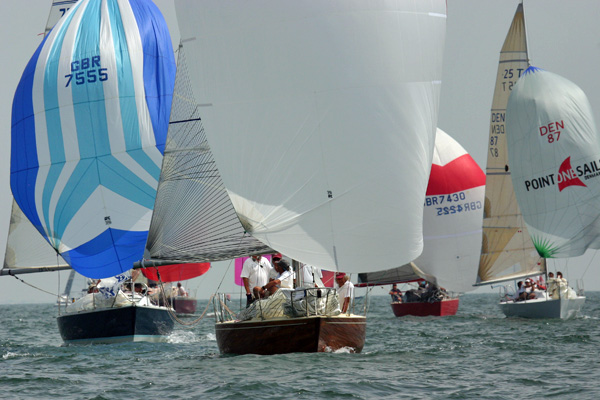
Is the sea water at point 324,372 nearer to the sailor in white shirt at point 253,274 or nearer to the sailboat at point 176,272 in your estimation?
the sailor in white shirt at point 253,274

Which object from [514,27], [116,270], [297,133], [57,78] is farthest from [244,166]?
[514,27]

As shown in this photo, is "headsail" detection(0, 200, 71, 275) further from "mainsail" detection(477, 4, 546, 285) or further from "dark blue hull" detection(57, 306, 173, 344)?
"mainsail" detection(477, 4, 546, 285)

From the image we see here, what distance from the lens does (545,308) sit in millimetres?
29391

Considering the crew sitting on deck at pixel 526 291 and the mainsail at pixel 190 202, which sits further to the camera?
the crew sitting on deck at pixel 526 291

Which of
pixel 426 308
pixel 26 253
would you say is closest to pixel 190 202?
pixel 26 253

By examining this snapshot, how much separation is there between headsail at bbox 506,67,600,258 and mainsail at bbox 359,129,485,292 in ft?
9.43

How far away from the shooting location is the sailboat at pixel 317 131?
1417 centimetres

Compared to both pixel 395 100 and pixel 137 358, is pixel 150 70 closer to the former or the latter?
pixel 137 358

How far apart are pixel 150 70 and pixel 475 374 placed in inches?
544

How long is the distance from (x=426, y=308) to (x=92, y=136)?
18124mm

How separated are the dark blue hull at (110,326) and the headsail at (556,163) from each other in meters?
14.7

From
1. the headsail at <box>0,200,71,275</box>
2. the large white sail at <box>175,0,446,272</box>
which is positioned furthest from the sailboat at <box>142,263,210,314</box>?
the large white sail at <box>175,0,446,272</box>

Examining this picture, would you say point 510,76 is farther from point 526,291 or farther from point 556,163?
→ point 526,291

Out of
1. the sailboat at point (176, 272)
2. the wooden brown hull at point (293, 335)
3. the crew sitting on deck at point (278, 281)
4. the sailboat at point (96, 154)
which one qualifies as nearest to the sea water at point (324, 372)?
the wooden brown hull at point (293, 335)
